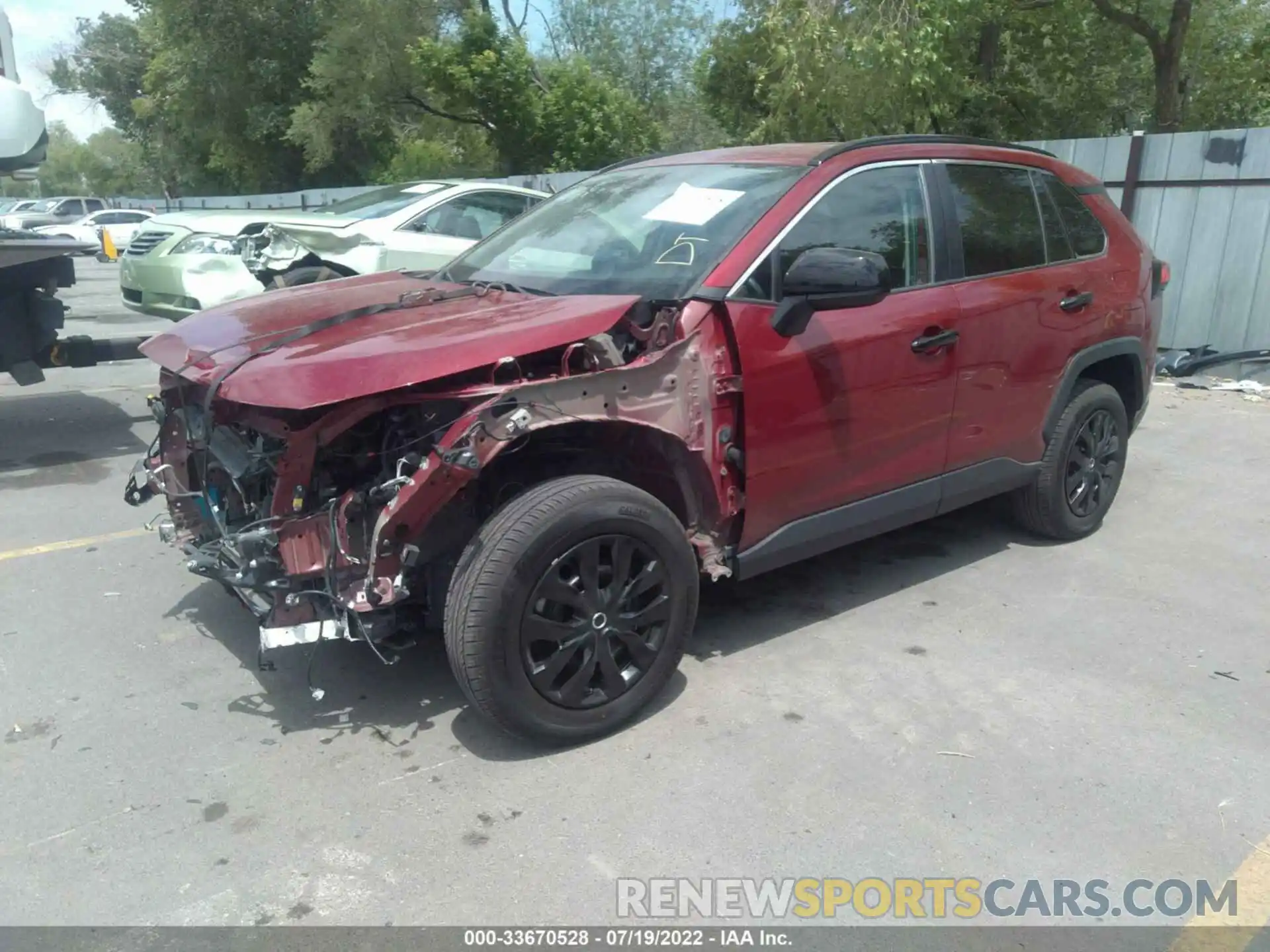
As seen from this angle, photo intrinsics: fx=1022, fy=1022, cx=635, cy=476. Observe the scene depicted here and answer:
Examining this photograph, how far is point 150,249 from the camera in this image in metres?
9.30

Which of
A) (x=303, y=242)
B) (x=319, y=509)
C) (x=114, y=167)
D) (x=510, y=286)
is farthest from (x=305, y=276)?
(x=114, y=167)

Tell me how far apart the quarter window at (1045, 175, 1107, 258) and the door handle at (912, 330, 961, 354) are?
3.96 ft

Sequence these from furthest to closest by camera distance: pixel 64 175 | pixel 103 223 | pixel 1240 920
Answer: pixel 64 175
pixel 103 223
pixel 1240 920

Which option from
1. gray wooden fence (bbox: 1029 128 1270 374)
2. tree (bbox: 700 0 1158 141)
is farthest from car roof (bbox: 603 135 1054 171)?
tree (bbox: 700 0 1158 141)

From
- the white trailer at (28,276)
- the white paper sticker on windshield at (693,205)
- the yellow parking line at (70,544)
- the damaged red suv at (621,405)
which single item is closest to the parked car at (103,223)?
the white trailer at (28,276)

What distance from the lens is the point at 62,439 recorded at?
7438 millimetres

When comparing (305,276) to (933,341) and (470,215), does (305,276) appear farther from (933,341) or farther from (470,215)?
(933,341)

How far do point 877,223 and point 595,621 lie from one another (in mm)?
2026

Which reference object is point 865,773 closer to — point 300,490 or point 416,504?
point 416,504

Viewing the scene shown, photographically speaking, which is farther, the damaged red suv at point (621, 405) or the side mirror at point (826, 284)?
the side mirror at point (826, 284)

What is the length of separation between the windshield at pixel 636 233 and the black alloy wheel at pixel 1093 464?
2.19 meters

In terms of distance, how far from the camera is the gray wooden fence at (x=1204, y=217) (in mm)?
9227

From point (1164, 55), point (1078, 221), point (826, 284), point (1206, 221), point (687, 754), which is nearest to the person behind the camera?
point (687, 754)

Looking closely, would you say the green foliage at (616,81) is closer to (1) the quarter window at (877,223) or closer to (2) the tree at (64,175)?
(1) the quarter window at (877,223)
